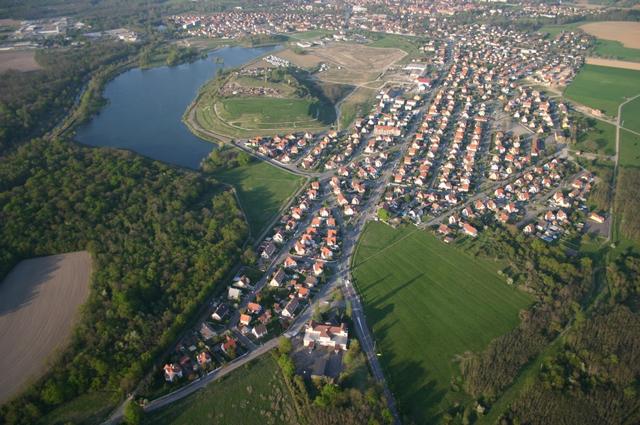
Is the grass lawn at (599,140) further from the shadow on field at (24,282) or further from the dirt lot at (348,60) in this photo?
the shadow on field at (24,282)

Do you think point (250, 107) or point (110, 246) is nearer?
point (110, 246)

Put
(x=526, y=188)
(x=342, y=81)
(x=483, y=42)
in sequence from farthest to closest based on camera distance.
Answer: (x=483, y=42)
(x=342, y=81)
(x=526, y=188)

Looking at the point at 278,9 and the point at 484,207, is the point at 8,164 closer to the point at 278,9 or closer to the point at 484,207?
the point at 484,207

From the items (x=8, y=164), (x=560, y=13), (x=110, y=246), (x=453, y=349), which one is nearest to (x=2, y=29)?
(x=8, y=164)

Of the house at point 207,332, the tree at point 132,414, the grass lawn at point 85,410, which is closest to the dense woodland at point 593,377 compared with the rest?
the house at point 207,332

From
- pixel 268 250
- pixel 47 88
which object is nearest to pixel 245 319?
pixel 268 250

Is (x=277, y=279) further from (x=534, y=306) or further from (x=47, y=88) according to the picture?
(x=47, y=88)

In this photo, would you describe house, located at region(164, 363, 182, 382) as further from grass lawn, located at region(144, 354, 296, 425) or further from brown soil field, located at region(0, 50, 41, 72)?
brown soil field, located at region(0, 50, 41, 72)
